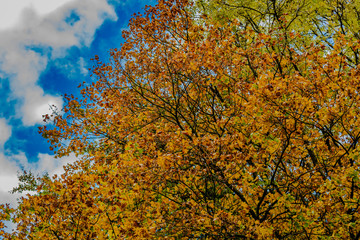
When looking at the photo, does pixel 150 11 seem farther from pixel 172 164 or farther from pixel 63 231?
pixel 63 231

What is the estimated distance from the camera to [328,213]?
274 inches

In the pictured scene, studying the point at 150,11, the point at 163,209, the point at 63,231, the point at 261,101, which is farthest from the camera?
the point at 150,11

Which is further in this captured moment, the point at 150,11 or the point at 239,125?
the point at 150,11

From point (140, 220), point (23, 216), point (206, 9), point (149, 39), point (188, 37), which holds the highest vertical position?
point (149, 39)

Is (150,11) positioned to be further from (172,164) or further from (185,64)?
(172,164)

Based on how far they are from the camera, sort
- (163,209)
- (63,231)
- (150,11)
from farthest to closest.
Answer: (150,11) → (63,231) → (163,209)

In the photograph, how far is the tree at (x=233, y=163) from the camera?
6398 millimetres

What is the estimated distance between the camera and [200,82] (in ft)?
30.7

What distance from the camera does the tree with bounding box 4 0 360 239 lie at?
6398 mm

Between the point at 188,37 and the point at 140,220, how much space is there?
8666mm

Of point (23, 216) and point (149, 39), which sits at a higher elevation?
point (149, 39)

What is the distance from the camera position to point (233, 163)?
6.51m

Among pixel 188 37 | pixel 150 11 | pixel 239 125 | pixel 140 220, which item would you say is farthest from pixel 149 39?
pixel 140 220

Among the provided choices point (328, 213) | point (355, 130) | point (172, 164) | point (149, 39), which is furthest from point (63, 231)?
point (149, 39)
